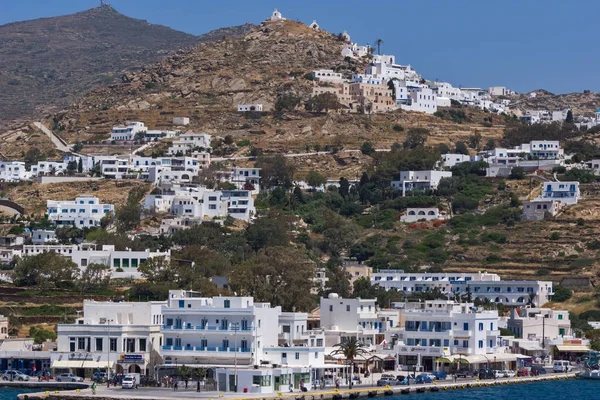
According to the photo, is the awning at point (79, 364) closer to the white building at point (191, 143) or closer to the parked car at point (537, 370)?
the parked car at point (537, 370)

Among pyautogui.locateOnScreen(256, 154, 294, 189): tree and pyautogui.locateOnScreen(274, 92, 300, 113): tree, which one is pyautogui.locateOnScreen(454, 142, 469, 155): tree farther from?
pyautogui.locateOnScreen(256, 154, 294, 189): tree

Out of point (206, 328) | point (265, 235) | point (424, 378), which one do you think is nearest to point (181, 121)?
point (265, 235)

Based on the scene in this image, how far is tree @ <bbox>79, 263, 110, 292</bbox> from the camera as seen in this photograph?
9700 centimetres

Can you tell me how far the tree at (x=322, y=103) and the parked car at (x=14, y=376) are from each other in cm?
8846

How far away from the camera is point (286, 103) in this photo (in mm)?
156500

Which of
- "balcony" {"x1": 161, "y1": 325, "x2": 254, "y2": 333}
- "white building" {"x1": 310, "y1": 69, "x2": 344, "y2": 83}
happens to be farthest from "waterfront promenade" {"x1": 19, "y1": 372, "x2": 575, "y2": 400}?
"white building" {"x1": 310, "y1": 69, "x2": 344, "y2": 83}

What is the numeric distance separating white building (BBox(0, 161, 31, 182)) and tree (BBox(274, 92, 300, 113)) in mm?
30974

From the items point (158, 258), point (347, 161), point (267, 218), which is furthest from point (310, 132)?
point (158, 258)

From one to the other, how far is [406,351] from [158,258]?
2770 cm

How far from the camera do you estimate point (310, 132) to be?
15238 centimetres

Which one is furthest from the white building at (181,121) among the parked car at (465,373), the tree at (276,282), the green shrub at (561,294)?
the parked car at (465,373)

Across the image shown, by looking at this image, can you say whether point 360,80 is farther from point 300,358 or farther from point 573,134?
point 300,358

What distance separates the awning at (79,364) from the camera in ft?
230

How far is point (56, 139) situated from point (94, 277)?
197ft
